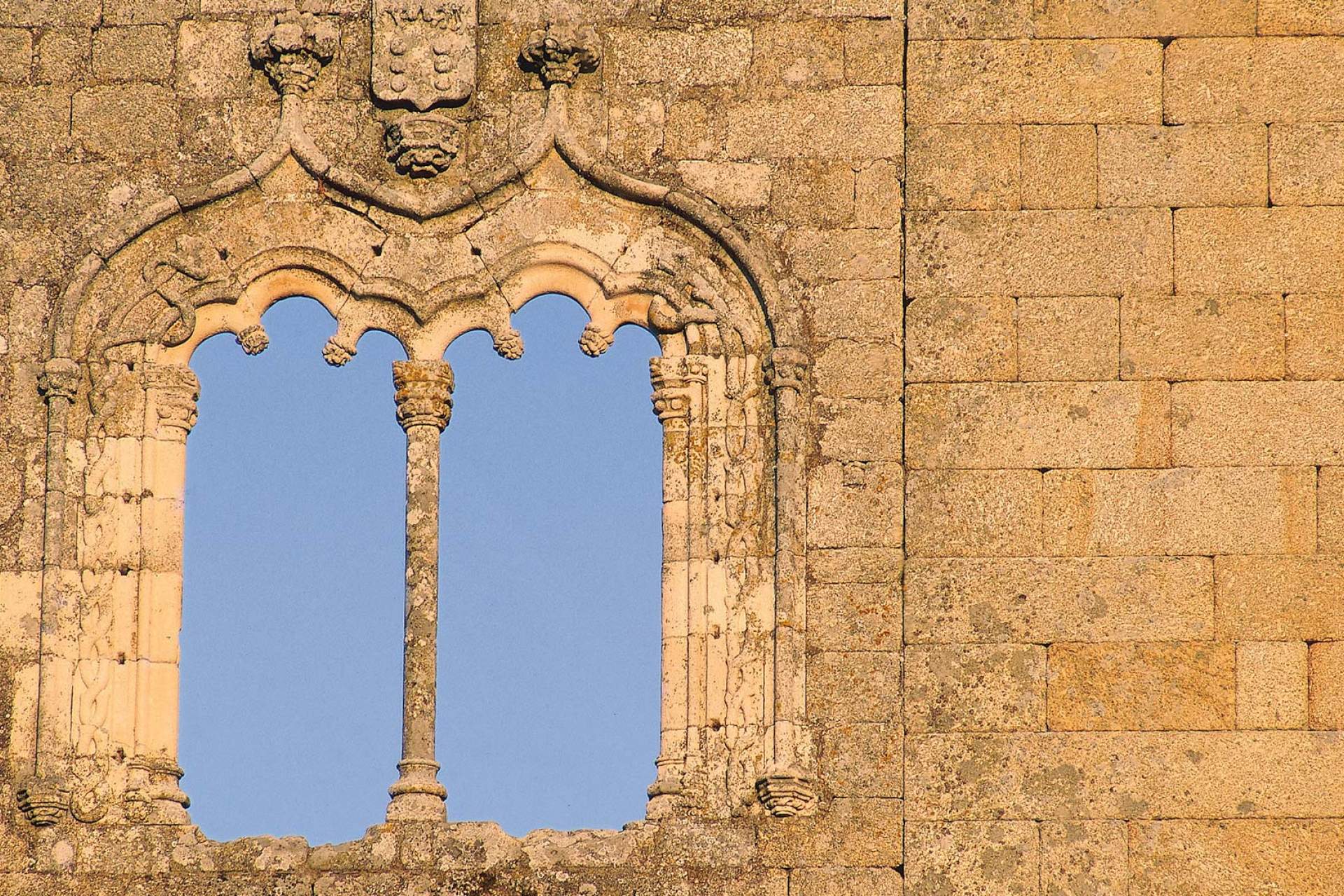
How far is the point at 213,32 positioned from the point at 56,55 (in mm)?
729

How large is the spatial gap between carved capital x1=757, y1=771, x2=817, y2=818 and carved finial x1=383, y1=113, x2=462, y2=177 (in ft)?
10.4

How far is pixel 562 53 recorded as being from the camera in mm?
13812

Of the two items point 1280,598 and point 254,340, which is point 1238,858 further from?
point 254,340

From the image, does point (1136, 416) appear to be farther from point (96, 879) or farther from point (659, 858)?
point (96, 879)

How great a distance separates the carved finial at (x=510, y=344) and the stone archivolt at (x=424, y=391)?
0.04 feet

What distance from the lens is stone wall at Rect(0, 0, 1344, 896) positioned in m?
12.9

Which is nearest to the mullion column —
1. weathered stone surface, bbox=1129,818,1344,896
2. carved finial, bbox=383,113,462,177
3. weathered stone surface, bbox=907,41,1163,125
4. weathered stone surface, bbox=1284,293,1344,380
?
carved finial, bbox=383,113,462,177

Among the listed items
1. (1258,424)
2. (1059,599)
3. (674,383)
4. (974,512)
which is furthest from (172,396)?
(1258,424)

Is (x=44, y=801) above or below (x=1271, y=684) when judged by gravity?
below

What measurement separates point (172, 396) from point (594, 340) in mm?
1895

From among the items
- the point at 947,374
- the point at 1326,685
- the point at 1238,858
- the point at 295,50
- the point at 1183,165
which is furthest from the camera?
the point at 295,50

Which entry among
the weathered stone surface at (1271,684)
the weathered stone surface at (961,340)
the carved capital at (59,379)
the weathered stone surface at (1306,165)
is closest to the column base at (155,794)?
the carved capital at (59,379)

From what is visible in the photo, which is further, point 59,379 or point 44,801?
point 59,379

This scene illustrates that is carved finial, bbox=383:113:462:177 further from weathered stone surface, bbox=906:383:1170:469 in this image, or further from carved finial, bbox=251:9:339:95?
weathered stone surface, bbox=906:383:1170:469
